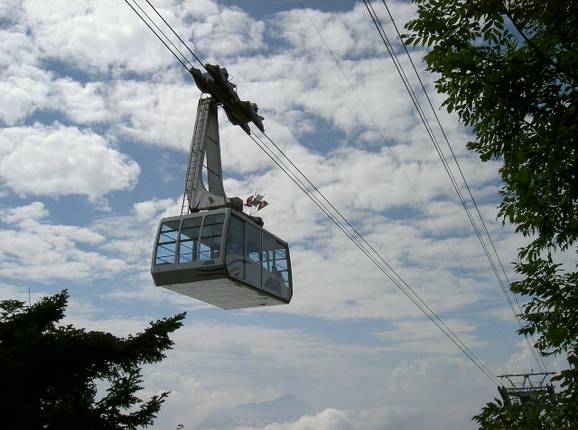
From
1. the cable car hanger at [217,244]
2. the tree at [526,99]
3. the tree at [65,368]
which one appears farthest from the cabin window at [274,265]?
the tree at [526,99]

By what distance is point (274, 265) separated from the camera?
62.5ft

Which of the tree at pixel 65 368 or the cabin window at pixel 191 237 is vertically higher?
the cabin window at pixel 191 237

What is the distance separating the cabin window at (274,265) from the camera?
60.0ft

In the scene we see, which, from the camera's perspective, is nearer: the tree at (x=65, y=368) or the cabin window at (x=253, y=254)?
the tree at (x=65, y=368)

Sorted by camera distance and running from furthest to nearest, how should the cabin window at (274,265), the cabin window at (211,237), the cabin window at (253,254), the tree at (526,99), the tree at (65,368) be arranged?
1. the cabin window at (274,265)
2. the cabin window at (253,254)
3. the cabin window at (211,237)
4. the tree at (65,368)
5. the tree at (526,99)

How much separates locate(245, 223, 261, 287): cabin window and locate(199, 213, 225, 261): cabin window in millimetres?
1253

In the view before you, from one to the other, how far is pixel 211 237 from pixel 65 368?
18.1ft

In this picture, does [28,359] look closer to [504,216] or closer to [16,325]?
[16,325]

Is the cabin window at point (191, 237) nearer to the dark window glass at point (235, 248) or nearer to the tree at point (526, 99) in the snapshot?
the dark window glass at point (235, 248)

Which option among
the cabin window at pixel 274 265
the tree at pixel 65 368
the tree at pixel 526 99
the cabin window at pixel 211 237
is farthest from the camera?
the cabin window at pixel 274 265

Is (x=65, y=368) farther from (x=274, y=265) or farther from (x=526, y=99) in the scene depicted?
(x=526, y=99)

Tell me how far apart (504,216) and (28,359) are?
10536 mm

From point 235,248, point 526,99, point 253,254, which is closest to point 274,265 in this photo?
point 253,254

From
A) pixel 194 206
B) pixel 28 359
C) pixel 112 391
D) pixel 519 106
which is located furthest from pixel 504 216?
pixel 194 206
